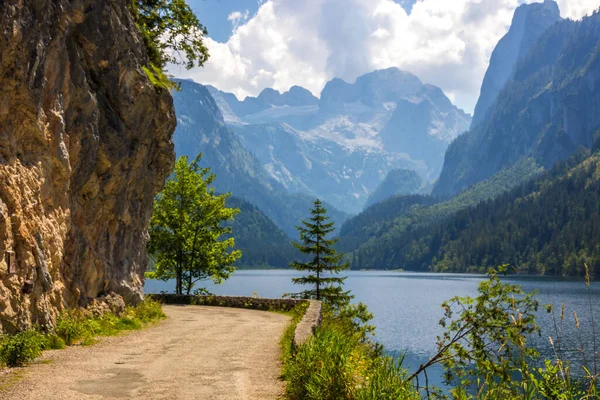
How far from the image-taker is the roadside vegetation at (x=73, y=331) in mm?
14164

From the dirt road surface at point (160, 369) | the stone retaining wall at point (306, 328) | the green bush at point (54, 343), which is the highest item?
the stone retaining wall at point (306, 328)

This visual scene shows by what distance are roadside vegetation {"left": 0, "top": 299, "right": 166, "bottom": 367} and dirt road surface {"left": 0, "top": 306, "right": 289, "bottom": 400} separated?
44cm

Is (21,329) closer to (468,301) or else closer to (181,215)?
(468,301)

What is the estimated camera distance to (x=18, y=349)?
46.5ft

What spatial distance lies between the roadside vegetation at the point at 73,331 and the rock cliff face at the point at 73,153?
510 mm

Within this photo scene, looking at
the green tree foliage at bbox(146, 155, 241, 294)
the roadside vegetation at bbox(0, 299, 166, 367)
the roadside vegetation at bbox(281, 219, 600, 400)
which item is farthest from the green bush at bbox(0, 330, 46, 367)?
the green tree foliage at bbox(146, 155, 241, 294)

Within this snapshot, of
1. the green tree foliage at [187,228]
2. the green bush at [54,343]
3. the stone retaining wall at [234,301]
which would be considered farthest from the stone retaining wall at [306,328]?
the green tree foliage at [187,228]

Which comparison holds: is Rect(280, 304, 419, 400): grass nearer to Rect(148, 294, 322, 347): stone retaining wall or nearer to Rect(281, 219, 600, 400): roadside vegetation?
Rect(281, 219, 600, 400): roadside vegetation

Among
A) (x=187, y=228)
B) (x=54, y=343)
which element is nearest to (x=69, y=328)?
(x=54, y=343)

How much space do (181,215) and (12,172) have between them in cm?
2985

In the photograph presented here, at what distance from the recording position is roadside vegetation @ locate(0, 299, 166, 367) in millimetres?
14164

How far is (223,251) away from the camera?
49.0 metres

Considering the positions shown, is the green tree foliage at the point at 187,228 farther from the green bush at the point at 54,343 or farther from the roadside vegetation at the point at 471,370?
the roadside vegetation at the point at 471,370

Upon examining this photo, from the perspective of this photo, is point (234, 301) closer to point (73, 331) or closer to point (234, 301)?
point (234, 301)
